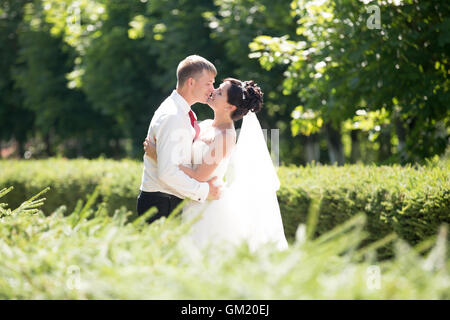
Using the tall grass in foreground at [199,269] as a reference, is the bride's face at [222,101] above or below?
above

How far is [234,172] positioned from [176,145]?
0.84 metres

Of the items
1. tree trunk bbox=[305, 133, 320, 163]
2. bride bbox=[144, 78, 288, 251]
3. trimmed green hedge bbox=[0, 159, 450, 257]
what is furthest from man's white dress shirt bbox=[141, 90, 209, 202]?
tree trunk bbox=[305, 133, 320, 163]

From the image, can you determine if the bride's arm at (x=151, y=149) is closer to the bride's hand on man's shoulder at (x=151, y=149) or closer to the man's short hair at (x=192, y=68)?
the bride's hand on man's shoulder at (x=151, y=149)

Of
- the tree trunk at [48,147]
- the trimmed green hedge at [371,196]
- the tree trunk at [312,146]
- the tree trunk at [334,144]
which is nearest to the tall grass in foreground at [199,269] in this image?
the trimmed green hedge at [371,196]

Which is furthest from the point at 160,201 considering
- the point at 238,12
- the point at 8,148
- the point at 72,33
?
the point at 8,148

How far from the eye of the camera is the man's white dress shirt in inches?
173

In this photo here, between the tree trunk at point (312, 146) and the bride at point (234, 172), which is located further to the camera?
the tree trunk at point (312, 146)

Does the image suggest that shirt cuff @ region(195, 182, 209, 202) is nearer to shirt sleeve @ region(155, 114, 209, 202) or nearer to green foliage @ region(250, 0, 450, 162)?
shirt sleeve @ region(155, 114, 209, 202)

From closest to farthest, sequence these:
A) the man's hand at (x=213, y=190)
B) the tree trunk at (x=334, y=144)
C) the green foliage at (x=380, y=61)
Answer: the man's hand at (x=213, y=190) → the green foliage at (x=380, y=61) → the tree trunk at (x=334, y=144)

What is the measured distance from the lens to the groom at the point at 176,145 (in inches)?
174

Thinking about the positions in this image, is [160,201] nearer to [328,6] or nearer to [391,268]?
[391,268]

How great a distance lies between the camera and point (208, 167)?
180 inches

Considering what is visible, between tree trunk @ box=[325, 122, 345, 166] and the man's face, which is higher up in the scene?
the man's face

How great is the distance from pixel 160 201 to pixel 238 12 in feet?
45.5
